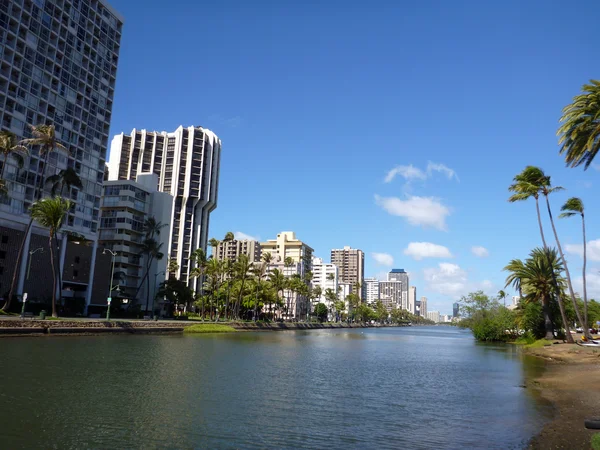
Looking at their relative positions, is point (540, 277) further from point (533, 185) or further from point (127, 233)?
point (127, 233)

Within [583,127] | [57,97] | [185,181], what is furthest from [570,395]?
[185,181]

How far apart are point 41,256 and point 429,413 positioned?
3306 inches

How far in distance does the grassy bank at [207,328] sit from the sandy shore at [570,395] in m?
55.8

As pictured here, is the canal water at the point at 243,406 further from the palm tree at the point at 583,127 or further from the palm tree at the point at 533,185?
the palm tree at the point at 533,185

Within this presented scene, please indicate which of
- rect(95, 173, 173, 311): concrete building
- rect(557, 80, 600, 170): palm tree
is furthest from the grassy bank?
rect(557, 80, 600, 170): palm tree

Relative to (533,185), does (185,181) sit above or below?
above

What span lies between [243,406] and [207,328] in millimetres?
69635

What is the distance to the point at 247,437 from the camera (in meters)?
17.1

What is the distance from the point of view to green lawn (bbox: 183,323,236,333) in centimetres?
8479

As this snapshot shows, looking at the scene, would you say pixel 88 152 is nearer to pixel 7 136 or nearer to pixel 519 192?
pixel 7 136

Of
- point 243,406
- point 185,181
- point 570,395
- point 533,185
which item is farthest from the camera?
point 185,181

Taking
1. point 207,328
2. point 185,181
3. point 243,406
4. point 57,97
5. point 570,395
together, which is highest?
point 185,181

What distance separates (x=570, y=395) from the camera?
2748 centimetres

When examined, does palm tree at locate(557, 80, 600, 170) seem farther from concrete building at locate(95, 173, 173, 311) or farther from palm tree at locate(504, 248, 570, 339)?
concrete building at locate(95, 173, 173, 311)
